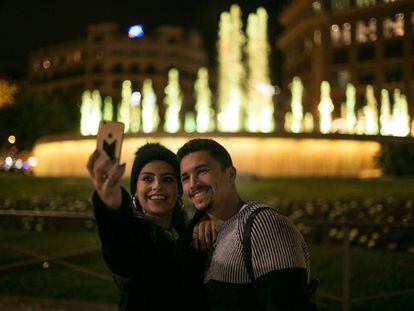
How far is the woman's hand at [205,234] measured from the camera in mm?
2498

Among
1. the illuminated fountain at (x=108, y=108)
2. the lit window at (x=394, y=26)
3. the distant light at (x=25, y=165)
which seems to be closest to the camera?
the lit window at (x=394, y=26)

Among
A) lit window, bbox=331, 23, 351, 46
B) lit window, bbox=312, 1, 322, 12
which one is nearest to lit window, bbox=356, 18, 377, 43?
lit window, bbox=331, 23, 351, 46

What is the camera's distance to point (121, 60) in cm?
8356

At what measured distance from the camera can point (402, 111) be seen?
56.4 meters

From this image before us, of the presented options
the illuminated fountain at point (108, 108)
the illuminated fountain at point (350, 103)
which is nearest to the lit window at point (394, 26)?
the illuminated fountain at point (350, 103)

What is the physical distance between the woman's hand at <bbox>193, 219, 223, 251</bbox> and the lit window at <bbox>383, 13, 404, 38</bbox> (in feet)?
193

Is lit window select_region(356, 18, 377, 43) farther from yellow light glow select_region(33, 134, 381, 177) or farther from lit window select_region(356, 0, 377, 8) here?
yellow light glow select_region(33, 134, 381, 177)

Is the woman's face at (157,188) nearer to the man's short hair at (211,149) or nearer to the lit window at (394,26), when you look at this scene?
the man's short hair at (211,149)

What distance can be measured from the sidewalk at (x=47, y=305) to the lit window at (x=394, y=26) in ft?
182

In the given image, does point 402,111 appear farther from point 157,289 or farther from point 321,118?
point 157,289

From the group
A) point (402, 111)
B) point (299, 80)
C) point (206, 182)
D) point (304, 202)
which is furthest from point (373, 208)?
point (299, 80)

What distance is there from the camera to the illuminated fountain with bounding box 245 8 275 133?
34.6 meters

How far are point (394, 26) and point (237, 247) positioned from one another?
59.9 m

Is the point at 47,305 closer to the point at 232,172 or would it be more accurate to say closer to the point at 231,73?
the point at 232,172
